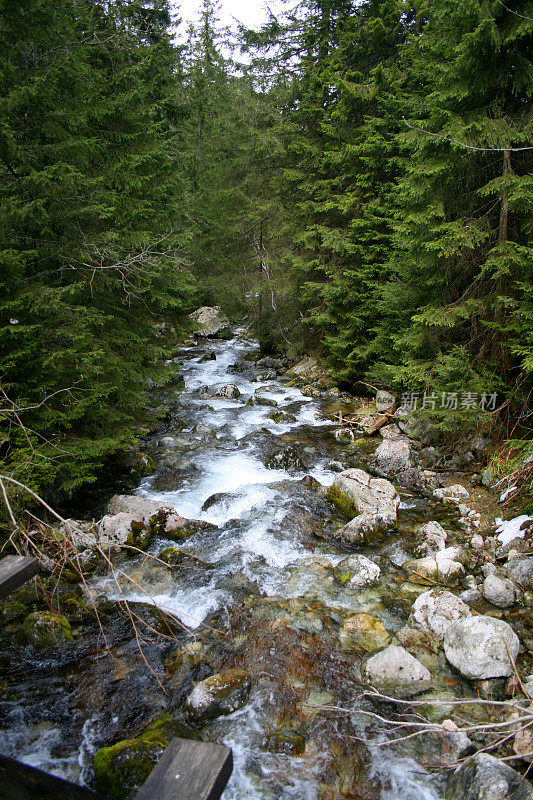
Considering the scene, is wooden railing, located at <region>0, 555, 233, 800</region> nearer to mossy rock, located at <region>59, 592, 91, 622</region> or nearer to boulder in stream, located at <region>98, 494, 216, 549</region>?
mossy rock, located at <region>59, 592, 91, 622</region>

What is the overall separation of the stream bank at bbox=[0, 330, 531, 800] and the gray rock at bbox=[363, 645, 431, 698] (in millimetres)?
37

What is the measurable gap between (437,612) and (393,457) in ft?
13.5

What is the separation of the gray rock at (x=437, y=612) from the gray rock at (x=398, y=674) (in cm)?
54

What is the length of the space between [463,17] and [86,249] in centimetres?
698

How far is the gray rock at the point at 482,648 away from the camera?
12.8 feet

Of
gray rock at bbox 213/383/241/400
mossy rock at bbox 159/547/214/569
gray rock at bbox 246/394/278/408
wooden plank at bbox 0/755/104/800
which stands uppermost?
wooden plank at bbox 0/755/104/800

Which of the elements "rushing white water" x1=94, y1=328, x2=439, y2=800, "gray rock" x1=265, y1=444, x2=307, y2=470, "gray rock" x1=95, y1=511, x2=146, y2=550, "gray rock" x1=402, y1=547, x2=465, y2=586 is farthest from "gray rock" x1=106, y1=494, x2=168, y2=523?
"gray rock" x1=402, y1=547, x2=465, y2=586

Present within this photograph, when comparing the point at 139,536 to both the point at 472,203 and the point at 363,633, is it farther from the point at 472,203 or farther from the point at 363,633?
the point at 472,203

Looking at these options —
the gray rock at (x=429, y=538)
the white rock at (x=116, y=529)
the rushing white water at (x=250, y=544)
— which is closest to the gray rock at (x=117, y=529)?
the white rock at (x=116, y=529)

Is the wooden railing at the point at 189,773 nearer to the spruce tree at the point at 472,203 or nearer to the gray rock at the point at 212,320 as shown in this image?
the spruce tree at the point at 472,203

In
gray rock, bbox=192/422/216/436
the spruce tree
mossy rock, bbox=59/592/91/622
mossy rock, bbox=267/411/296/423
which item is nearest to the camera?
mossy rock, bbox=59/592/91/622

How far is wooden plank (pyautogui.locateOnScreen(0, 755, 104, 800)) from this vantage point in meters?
0.95

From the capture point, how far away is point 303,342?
53.3 feet

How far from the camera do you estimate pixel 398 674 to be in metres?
4.04
